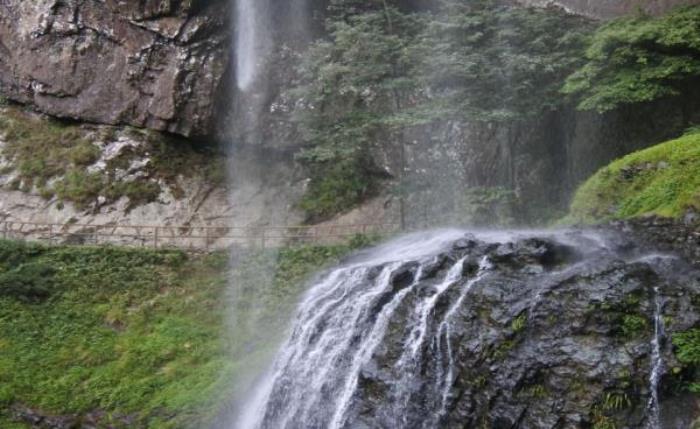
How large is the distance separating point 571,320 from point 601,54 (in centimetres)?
879

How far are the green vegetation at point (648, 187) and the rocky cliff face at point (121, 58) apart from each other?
13.0m

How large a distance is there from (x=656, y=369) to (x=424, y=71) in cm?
1173

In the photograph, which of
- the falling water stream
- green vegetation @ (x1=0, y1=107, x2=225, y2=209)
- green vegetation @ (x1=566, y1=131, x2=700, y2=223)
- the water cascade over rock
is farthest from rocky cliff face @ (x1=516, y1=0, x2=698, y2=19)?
green vegetation @ (x1=0, y1=107, x2=225, y2=209)

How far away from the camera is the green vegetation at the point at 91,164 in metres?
20.9

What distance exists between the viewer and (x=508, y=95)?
674 inches

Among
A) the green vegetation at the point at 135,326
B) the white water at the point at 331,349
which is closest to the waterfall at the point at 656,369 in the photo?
the white water at the point at 331,349

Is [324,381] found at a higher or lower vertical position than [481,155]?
lower

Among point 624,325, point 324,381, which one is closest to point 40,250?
point 324,381

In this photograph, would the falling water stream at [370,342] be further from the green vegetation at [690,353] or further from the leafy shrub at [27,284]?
the leafy shrub at [27,284]

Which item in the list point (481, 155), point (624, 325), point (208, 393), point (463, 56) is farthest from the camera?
point (481, 155)

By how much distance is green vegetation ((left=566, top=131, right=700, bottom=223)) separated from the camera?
1027cm

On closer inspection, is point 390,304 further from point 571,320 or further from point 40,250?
point 40,250

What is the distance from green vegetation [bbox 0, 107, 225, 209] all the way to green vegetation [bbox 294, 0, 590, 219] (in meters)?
4.71

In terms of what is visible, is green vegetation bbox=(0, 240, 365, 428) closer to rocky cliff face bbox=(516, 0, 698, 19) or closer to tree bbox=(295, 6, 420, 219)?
tree bbox=(295, 6, 420, 219)
